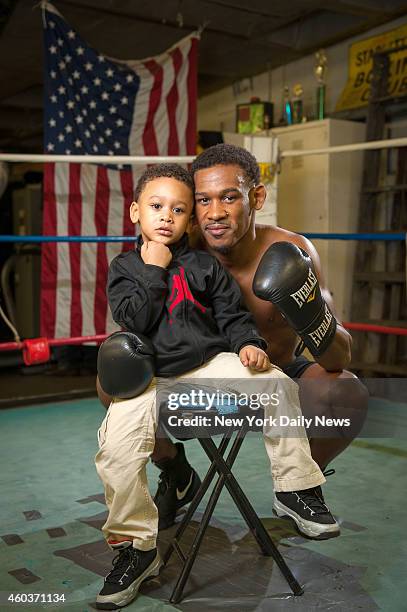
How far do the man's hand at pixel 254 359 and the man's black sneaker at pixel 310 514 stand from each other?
0.28 metres

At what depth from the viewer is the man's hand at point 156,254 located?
1532 millimetres

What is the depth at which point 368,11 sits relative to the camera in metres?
4.23

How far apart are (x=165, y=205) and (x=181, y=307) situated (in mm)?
254

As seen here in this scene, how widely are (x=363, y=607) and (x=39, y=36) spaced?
4.70m

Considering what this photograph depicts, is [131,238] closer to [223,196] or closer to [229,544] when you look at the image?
[223,196]

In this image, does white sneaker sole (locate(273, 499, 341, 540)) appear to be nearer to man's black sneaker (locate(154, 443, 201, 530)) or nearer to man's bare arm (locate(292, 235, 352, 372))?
man's bare arm (locate(292, 235, 352, 372))

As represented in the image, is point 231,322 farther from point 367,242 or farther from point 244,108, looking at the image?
point 244,108

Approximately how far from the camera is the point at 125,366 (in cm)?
138

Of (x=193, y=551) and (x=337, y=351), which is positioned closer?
(x=193, y=551)

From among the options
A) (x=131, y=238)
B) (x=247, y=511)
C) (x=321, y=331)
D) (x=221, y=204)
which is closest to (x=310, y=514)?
(x=247, y=511)

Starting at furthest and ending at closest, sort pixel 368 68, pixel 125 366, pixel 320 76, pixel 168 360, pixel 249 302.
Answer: pixel 320 76 → pixel 368 68 → pixel 249 302 → pixel 168 360 → pixel 125 366

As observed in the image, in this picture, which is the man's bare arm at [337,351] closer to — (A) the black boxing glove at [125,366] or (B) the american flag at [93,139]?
(A) the black boxing glove at [125,366]

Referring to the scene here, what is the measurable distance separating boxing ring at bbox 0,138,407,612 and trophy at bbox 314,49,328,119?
286 cm

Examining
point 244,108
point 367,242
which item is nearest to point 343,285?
point 367,242
